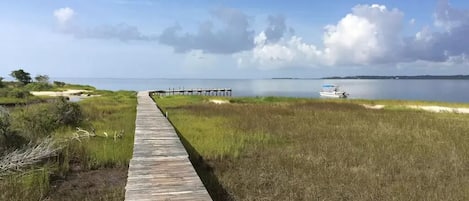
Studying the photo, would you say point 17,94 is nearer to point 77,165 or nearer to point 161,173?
point 77,165

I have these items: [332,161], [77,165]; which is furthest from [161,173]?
[332,161]

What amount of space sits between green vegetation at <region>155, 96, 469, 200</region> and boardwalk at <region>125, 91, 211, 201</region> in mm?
938

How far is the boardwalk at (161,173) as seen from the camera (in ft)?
20.4

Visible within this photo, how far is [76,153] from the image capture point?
11.0m

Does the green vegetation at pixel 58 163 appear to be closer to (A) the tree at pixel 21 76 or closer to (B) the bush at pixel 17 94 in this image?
(B) the bush at pixel 17 94

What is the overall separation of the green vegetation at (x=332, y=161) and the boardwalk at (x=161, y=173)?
36.9 inches

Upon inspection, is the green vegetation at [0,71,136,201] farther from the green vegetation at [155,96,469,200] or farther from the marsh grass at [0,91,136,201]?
the green vegetation at [155,96,469,200]

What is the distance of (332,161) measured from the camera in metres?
11.0

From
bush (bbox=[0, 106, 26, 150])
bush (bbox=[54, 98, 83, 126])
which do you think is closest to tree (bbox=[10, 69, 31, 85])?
bush (bbox=[54, 98, 83, 126])

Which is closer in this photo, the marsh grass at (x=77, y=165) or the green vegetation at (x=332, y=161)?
the marsh grass at (x=77, y=165)

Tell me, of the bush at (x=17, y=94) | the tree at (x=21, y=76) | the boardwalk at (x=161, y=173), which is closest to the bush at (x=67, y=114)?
the boardwalk at (x=161, y=173)

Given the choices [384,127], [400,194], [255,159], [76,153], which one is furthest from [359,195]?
[384,127]

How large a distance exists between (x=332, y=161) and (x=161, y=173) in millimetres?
5427

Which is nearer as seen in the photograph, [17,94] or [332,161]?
[332,161]
